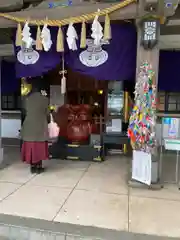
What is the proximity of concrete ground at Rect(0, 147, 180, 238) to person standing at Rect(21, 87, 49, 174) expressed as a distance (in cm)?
42

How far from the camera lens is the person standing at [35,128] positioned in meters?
4.57

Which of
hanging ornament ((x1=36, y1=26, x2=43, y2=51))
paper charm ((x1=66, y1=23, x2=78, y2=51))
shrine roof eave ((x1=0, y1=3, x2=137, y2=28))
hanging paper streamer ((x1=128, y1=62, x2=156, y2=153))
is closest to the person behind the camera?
hanging paper streamer ((x1=128, y1=62, x2=156, y2=153))

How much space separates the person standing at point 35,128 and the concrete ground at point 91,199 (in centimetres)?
42

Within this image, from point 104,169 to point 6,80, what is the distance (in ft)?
13.9

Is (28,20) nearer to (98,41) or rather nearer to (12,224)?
(98,41)

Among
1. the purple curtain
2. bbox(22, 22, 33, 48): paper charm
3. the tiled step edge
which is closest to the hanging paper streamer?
the purple curtain

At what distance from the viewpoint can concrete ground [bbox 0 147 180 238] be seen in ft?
9.58

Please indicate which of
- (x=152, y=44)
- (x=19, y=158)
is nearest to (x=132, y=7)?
(x=152, y=44)

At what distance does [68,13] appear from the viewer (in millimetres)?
4199

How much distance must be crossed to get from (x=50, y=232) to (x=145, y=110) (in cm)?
228

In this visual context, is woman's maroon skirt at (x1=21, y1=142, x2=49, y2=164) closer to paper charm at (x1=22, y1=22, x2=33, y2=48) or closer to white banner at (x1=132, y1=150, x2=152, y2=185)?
white banner at (x1=132, y1=150, x2=152, y2=185)

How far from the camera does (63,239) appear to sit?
2.71 meters

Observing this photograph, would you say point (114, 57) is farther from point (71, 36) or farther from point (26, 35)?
point (26, 35)

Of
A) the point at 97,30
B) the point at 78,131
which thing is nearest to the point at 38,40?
the point at 97,30
